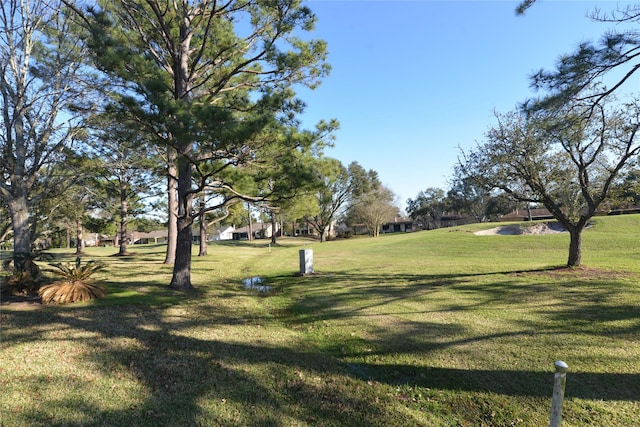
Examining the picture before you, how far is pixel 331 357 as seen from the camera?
16.6 feet

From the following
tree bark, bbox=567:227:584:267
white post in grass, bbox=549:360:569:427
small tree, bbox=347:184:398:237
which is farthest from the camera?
small tree, bbox=347:184:398:237

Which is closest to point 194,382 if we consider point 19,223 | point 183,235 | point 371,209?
point 183,235

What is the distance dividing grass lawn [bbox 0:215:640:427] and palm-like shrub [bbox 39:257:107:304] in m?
0.40

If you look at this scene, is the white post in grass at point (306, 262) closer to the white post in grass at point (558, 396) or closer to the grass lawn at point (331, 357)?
the grass lawn at point (331, 357)

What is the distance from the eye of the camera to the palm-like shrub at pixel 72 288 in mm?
7613

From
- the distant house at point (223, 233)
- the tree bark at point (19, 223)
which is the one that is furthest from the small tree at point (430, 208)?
the tree bark at point (19, 223)

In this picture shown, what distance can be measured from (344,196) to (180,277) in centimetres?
4257

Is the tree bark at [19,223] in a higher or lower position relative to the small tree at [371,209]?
lower

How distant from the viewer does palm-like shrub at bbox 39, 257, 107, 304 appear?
761 cm

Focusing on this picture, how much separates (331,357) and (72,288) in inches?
258

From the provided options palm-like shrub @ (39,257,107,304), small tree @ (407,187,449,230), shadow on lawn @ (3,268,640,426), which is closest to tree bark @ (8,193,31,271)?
palm-like shrub @ (39,257,107,304)

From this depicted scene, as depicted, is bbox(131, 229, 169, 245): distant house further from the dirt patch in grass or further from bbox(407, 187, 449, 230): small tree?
the dirt patch in grass

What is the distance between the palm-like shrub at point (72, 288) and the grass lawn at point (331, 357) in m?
0.40

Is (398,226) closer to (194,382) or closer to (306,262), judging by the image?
(306,262)
